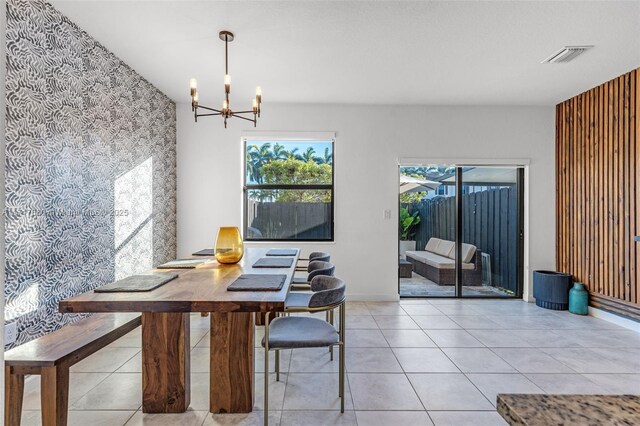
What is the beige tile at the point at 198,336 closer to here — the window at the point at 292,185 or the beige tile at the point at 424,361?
the window at the point at 292,185

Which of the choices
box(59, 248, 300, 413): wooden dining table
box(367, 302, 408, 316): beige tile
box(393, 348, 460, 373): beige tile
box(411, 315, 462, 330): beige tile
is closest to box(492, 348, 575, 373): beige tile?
box(393, 348, 460, 373): beige tile

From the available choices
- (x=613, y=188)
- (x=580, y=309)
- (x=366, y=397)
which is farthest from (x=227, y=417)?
(x=613, y=188)

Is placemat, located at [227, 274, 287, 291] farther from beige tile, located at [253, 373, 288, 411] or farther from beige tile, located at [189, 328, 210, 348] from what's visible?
beige tile, located at [189, 328, 210, 348]

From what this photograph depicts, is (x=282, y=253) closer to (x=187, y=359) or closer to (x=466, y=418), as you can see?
(x=187, y=359)

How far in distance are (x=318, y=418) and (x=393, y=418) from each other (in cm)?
45

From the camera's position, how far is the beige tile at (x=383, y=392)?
6.95 ft

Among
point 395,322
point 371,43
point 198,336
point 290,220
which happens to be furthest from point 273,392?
point 371,43

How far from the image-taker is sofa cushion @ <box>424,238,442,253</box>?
16.0 feet

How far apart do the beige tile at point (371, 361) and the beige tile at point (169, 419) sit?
1131mm

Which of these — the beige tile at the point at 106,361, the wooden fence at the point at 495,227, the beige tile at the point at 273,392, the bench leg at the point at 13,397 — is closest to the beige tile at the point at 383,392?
the beige tile at the point at 273,392

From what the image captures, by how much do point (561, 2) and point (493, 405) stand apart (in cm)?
288

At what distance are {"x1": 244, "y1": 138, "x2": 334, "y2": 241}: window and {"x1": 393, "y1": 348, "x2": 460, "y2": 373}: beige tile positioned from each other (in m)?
2.13

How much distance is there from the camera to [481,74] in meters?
3.63

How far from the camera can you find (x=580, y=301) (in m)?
4.04
